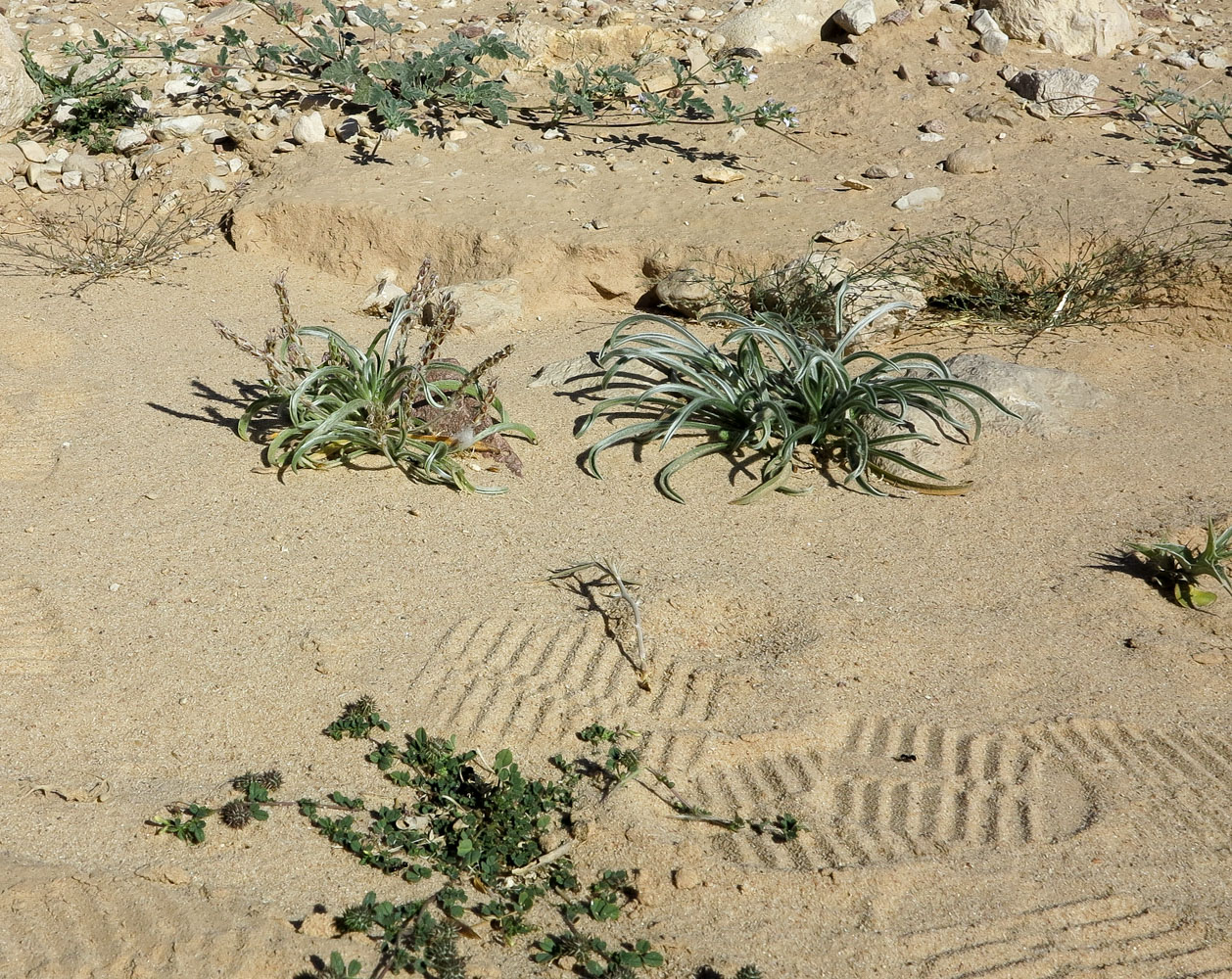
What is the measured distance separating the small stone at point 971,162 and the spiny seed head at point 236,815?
4702mm

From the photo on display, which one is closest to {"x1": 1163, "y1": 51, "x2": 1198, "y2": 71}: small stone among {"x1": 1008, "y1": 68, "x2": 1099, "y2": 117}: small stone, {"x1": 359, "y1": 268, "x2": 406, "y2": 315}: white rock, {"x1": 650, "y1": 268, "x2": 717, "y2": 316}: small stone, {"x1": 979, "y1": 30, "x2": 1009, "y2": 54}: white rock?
{"x1": 1008, "y1": 68, "x2": 1099, "y2": 117}: small stone

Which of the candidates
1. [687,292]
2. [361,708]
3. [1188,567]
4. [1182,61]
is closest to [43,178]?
[687,292]

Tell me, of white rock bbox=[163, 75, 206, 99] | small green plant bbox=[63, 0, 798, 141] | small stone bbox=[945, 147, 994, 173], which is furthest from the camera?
white rock bbox=[163, 75, 206, 99]

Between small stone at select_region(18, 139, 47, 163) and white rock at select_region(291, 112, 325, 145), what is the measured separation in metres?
1.40

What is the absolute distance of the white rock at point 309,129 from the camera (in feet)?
19.8

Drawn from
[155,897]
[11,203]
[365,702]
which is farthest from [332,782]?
[11,203]

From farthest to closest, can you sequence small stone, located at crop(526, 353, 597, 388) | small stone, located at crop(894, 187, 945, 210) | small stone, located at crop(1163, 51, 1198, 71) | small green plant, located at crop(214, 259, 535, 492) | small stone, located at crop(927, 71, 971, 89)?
1. small stone, located at crop(1163, 51, 1198, 71)
2. small stone, located at crop(927, 71, 971, 89)
3. small stone, located at crop(894, 187, 945, 210)
4. small stone, located at crop(526, 353, 597, 388)
5. small green plant, located at crop(214, 259, 535, 492)

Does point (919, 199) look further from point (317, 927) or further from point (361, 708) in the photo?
point (317, 927)

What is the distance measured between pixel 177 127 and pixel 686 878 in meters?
A: 5.51

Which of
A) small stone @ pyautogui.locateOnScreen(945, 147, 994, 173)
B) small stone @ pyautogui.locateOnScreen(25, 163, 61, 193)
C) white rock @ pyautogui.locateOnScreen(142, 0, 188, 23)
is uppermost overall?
small stone @ pyautogui.locateOnScreen(945, 147, 994, 173)

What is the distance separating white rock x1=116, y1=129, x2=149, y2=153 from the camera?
6.11m

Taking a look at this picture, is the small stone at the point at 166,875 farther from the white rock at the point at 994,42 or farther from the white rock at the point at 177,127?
the white rock at the point at 994,42

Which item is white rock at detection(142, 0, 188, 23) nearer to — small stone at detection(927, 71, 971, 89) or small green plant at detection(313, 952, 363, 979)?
small stone at detection(927, 71, 971, 89)

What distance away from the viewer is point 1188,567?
319cm
